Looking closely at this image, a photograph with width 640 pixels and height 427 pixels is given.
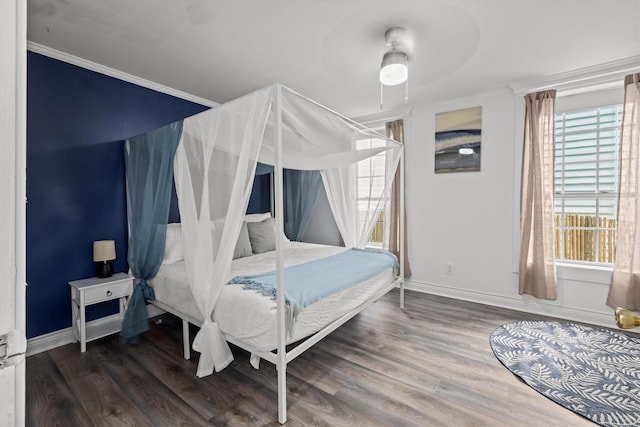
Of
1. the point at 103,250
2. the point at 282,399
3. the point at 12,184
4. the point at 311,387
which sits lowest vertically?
the point at 311,387

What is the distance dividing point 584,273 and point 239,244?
3.63 meters

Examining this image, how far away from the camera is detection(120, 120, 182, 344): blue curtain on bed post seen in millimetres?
2496

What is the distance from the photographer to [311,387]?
201 centimetres

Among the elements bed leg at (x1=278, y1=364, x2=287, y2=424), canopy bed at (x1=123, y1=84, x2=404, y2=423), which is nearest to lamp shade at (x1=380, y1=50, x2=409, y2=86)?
canopy bed at (x1=123, y1=84, x2=404, y2=423)

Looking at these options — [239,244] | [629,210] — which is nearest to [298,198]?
[239,244]

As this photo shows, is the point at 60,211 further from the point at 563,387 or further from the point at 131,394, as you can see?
the point at 563,387

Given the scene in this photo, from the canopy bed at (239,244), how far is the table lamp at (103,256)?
0.17 meters

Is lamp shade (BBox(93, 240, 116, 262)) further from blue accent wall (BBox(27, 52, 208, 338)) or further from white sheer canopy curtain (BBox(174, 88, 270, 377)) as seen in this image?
white sheer canopy curtain (BBox(174, 88, 270, 377))

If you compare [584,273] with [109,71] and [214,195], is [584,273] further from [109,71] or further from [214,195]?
[109,71]

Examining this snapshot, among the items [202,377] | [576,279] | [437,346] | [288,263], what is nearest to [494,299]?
[576,279]

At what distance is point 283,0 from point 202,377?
268cm

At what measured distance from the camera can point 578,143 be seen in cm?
319

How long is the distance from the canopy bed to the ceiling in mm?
710

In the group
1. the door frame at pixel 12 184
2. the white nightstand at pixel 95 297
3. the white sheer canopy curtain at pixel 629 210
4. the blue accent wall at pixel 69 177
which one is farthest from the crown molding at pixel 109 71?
the white sheer canopy curtain at pixel 629 210
